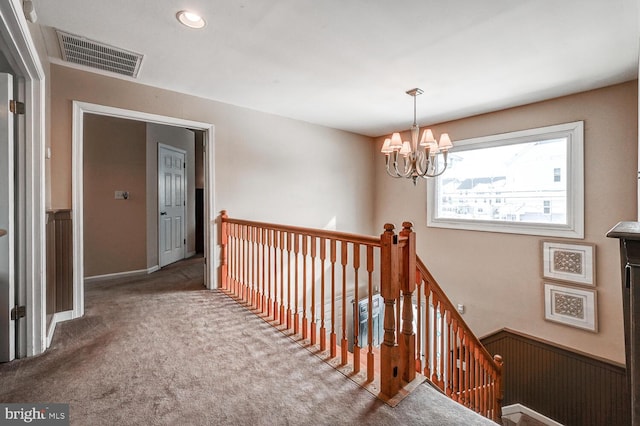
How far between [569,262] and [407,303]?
268 centimetres

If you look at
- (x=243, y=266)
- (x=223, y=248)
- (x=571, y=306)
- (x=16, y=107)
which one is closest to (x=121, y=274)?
(x=223, y=248)

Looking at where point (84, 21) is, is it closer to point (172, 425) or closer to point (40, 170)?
point (40, 170)

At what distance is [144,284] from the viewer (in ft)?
12.1

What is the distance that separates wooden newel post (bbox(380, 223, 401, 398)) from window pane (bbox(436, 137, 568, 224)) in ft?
9.35

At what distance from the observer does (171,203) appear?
16.1 ft

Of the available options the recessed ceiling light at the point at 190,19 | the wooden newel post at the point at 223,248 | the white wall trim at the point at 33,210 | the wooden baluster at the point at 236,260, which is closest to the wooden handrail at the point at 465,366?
the wooden baluster at the point at 236,260

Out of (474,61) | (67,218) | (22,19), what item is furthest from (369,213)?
(22,19)

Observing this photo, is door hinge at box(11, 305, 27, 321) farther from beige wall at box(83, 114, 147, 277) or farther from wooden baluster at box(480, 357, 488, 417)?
wooden baluster at box(480, 357, 488, 417)

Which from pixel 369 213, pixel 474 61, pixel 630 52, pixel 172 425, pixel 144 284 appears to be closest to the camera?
pixel 172 425

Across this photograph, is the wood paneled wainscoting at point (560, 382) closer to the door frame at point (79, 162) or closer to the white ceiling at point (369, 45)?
the white ceiling at point (369, 45)

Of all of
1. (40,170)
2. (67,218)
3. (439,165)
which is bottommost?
(67,218)

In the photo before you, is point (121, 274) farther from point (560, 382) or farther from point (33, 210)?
point (560, 382)

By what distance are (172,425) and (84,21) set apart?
2553mm

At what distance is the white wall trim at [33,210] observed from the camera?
1.83 meters
